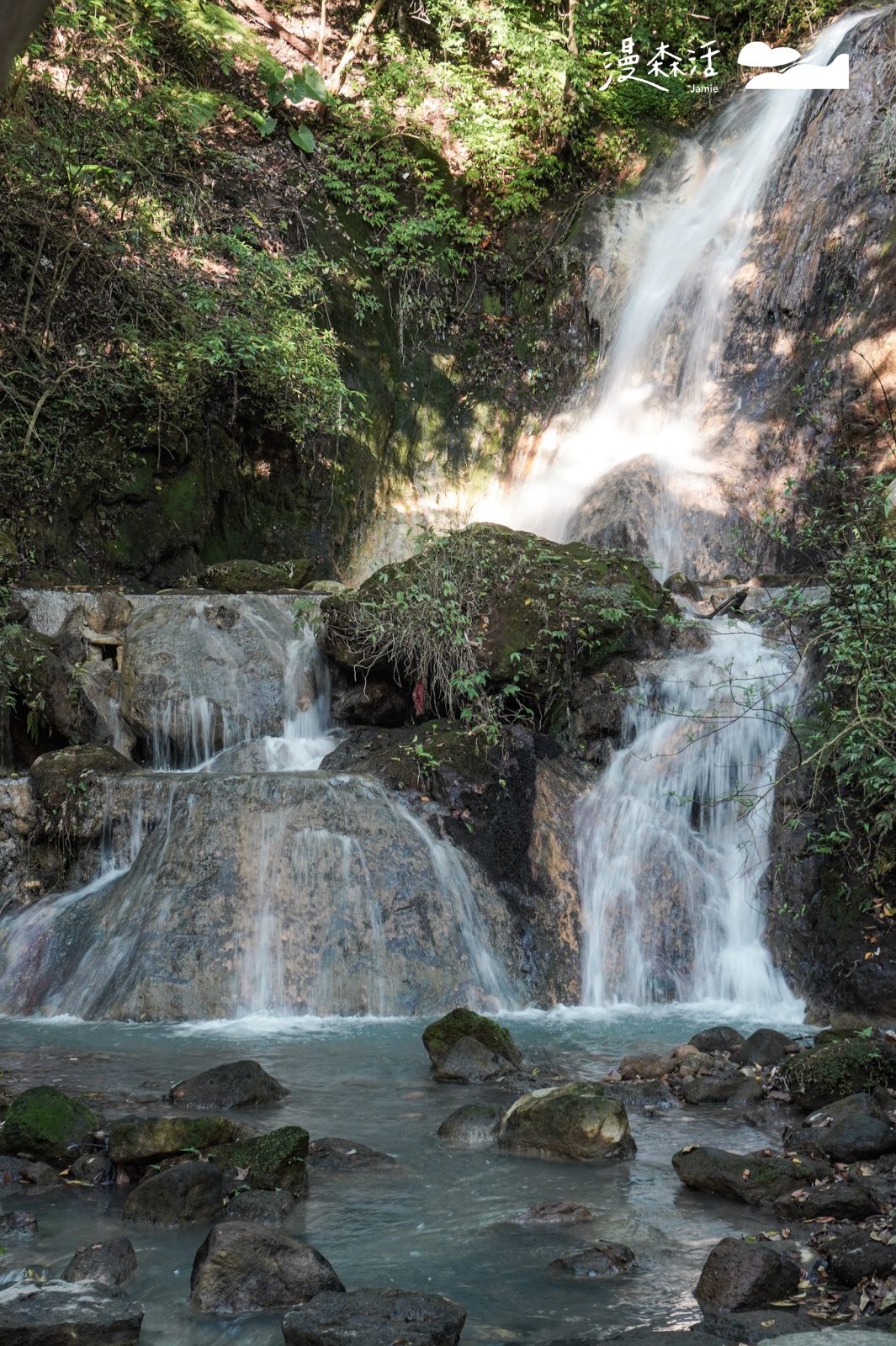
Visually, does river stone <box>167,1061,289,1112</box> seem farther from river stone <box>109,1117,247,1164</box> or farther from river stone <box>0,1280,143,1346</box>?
river stone <box>0,1280,143,1346</box>

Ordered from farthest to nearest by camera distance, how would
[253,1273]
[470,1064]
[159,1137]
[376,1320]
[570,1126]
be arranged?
1. [470,1064]
2. [570,1126]
3. [159,1137]
4. [253,1273]
5. [376,1320]

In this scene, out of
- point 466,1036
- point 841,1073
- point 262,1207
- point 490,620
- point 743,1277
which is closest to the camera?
point 743,1277

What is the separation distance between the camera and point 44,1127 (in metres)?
4.27

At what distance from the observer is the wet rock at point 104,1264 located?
3264 millimetres

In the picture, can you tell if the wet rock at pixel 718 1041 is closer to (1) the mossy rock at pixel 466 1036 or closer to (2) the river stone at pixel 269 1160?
(1) the mossy rock at pixel 466 1036

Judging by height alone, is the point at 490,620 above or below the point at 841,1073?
above

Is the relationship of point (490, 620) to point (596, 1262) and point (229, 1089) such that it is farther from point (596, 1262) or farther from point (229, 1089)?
point (596, 1262)

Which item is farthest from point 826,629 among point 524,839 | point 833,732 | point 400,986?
point 400,986

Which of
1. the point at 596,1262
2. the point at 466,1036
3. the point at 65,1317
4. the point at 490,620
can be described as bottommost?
the point at 596,1262

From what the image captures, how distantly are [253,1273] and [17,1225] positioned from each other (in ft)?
3.21

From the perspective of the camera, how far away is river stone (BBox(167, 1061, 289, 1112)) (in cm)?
494

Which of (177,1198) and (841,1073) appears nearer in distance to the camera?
(177,1198)

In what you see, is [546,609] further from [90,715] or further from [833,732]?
[90,715]

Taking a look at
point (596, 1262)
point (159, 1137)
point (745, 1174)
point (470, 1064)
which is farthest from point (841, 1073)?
point (159, 1137)
